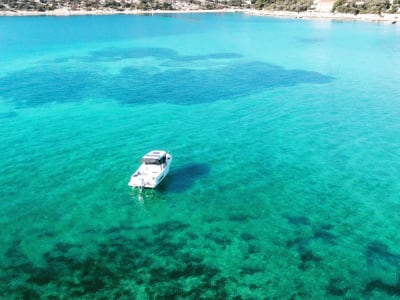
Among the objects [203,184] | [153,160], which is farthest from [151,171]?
A: [203,184]

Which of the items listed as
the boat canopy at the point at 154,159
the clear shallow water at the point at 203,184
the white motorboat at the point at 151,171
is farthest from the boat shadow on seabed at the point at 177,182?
the boat canopy at the point at 154,159

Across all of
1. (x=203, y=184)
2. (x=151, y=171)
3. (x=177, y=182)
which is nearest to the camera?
(x=151, y=171)

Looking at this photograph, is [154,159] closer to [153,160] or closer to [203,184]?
[153,160]

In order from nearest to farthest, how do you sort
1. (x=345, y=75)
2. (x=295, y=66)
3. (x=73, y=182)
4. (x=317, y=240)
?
(x=317, y=240) < (x=73, y=182) < (x=345, y=75) < (x=295, y=66)

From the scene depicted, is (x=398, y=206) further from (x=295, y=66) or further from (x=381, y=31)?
(x=381, y=31)

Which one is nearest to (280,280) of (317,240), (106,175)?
(317,240)

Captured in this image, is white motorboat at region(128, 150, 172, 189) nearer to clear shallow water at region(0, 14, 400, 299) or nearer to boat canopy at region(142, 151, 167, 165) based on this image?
boat canopy at region(142, 151, 167, 165)

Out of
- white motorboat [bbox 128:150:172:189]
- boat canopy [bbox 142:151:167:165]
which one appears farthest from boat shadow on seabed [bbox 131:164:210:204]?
boat canopy [bbox 142:151:167:165]
